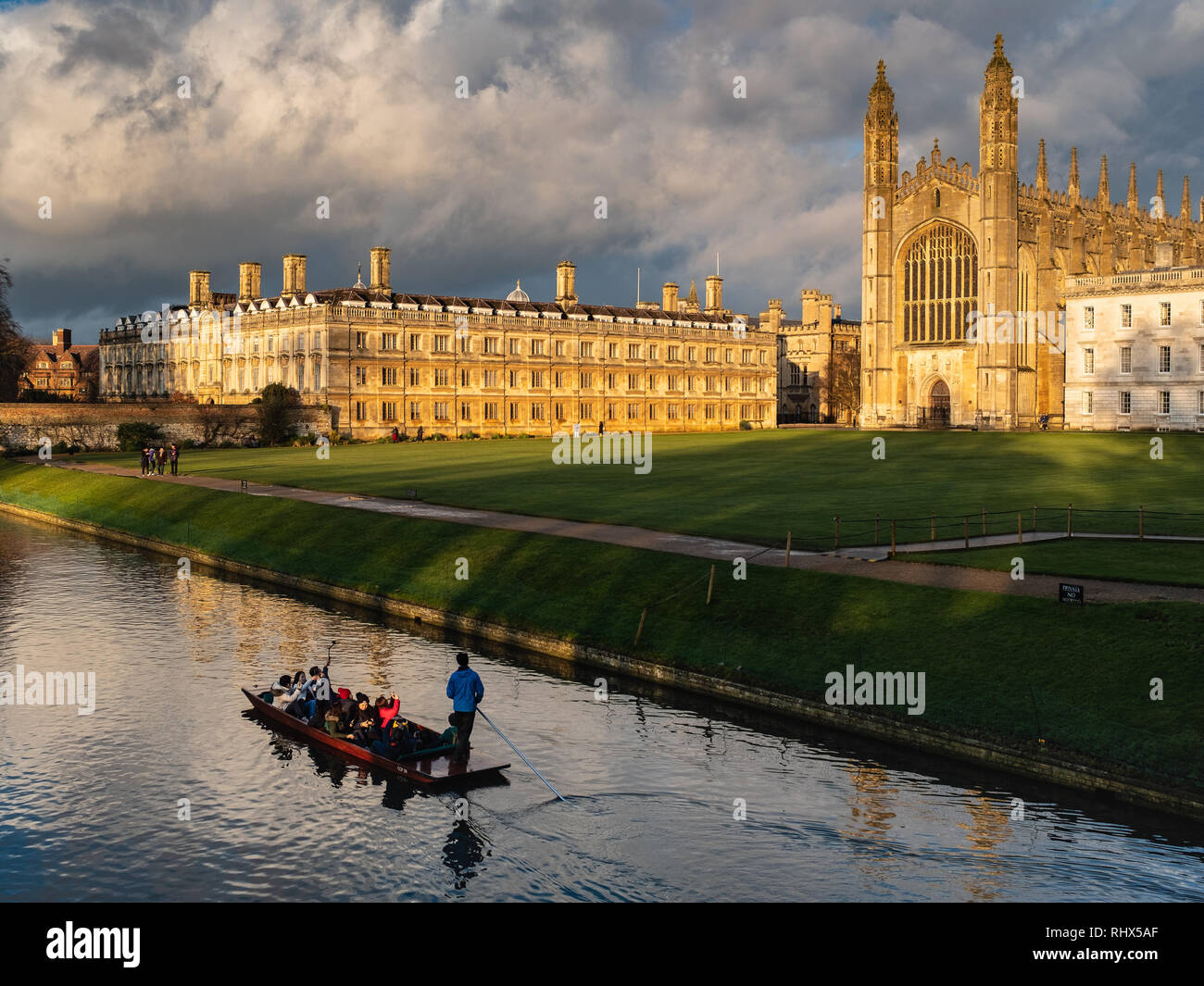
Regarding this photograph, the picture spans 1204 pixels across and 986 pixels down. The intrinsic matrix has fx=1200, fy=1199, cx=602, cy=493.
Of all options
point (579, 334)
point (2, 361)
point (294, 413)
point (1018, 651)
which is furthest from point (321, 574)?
point (579, 334)

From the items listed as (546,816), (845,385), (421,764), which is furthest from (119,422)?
(845,385)

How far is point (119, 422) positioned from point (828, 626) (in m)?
72.9

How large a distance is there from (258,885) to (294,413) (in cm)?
8078

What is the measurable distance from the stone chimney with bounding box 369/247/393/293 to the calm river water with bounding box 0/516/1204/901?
265 feet

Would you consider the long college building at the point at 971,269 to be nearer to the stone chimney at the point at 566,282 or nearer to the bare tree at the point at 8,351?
the stone chimney at the point at 566,282

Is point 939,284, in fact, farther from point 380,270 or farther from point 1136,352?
point 380,270

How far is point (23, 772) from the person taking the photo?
20.3m

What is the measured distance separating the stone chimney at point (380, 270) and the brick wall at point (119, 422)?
1537 centimetres

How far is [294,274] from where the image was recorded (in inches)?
4154

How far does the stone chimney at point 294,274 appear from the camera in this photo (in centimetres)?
10519

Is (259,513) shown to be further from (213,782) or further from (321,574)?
(213,782)

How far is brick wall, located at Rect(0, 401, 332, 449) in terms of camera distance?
8325 cm

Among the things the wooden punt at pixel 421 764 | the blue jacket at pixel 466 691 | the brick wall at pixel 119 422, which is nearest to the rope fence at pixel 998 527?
the blue jacket at pixel 466 691

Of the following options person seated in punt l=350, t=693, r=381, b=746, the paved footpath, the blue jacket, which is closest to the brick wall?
the paved footpath
